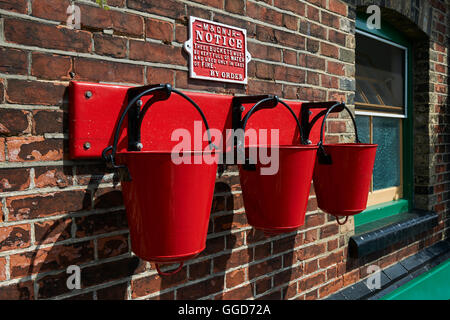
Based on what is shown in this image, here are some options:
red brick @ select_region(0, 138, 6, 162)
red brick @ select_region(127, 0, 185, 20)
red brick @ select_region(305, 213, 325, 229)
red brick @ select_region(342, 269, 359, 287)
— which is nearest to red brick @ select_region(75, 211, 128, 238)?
red brick @ select_region(0, 138, 6, 162)

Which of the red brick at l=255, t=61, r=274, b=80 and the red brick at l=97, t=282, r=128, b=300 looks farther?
the red brick at l=255, t=61, r=274, b=80

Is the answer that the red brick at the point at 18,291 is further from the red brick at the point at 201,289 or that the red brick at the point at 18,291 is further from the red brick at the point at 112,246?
the red brick at the point at 201,289

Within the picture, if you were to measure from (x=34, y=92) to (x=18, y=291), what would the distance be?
1.50 ft

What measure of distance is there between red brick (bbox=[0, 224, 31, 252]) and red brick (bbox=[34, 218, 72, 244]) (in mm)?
21

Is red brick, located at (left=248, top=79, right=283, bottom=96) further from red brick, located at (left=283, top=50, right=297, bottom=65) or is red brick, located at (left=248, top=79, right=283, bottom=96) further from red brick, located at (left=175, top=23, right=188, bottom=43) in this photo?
red brick, located at (left=175, top=23, right=188, bottom=43)

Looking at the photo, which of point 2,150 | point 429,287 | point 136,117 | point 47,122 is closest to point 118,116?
point 136,117

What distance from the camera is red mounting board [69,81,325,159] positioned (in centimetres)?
87

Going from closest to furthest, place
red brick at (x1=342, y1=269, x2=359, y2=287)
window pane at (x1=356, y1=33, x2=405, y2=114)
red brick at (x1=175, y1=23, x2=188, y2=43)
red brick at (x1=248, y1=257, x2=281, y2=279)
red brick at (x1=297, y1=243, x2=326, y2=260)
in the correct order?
1. red brick at (x1=175, y1=23, x2=188, y2=43)
2. red brick at (x1=248, y1=257, x2=281, y2=279)
3. red brick at (x1=297, y1=243, x2=326, y2=260)
4. red brick at (x1=342, y1=269, x2=359, y2=287)
5. window pane at (x1=356, y1=33, x2=405, y2=114)

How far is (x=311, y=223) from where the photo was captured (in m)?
1.50

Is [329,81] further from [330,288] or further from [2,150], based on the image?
[2,150]

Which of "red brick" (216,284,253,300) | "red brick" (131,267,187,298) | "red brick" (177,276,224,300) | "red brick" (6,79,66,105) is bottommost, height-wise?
"red brick" (216,284,253,300)
